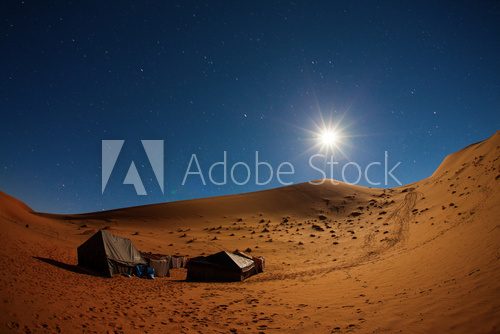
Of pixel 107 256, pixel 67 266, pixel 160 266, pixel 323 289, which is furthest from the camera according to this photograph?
pixel 160 266

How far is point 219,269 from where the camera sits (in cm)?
1848

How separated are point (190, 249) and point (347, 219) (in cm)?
2427

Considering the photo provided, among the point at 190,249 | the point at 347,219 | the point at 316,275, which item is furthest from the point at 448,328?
the point at 347,219

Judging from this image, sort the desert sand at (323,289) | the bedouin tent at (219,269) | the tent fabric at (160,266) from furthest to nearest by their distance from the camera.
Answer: the tent fabric at (160,266)
the bedouin tent at (219,269)
the desert sand at (323,289)

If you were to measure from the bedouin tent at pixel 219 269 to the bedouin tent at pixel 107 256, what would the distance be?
3.95m

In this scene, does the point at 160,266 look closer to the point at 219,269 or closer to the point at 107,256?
the point at 107,256

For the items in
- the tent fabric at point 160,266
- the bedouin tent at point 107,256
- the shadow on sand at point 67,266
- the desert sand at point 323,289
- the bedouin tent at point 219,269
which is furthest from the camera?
the tent fabric at point 160,266

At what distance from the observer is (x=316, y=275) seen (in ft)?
56.7

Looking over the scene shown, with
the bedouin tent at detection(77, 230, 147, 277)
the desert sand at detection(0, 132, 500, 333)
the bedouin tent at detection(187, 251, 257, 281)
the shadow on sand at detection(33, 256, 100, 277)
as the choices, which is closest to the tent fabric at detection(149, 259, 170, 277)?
the bedouin tent at detection(77, 230, 147, 277)

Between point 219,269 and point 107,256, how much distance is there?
22.5ft

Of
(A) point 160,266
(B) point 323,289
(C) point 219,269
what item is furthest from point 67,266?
(B) point 323,289

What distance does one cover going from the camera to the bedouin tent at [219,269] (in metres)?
18.3

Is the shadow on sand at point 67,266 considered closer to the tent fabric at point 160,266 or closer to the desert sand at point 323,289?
the desert sand at point 323,289

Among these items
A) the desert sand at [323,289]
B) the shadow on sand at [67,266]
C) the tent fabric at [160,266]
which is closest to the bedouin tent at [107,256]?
the shadow on sand at [67,266]
